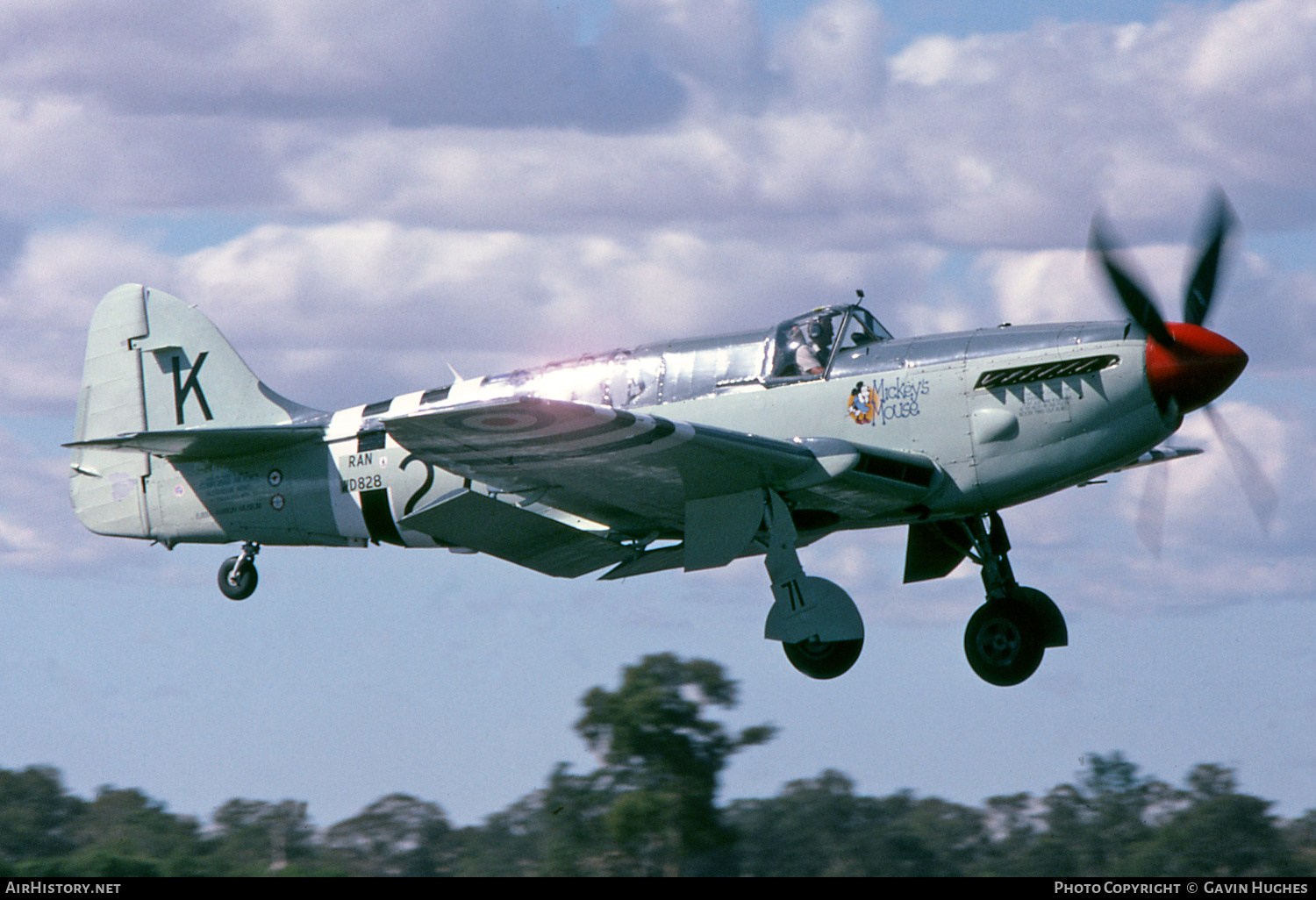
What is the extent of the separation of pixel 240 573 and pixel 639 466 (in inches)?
215

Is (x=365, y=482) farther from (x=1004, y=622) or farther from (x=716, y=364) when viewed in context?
(x=1004, y=622)

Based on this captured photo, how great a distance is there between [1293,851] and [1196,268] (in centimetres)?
745

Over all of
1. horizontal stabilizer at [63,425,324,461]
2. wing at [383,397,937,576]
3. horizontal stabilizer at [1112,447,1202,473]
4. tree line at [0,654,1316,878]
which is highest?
horizontal stabilizer at [63,425,324,461]

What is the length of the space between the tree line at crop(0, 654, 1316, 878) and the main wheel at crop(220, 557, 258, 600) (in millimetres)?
2533

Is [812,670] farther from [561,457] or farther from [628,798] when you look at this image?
[628,798]

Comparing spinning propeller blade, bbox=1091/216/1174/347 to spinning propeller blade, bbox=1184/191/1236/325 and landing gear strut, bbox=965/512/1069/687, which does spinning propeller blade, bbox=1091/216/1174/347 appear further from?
landing gear strut, bbox=965/512/1069/687

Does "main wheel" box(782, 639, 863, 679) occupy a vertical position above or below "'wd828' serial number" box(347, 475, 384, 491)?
below

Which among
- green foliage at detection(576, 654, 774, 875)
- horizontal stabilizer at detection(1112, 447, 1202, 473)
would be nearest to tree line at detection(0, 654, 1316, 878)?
green foliage at detection(576, 654, 774, 875)

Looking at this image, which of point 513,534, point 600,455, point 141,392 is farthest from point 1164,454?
point 141,392

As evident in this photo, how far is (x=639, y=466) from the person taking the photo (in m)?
13.5

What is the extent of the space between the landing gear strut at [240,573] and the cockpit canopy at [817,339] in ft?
19.4

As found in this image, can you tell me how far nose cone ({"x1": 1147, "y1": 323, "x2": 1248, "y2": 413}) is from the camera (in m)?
13.2

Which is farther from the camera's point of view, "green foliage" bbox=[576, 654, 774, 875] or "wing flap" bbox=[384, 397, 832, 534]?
"green foliage" bbox=[576, 654, 774, 875]
